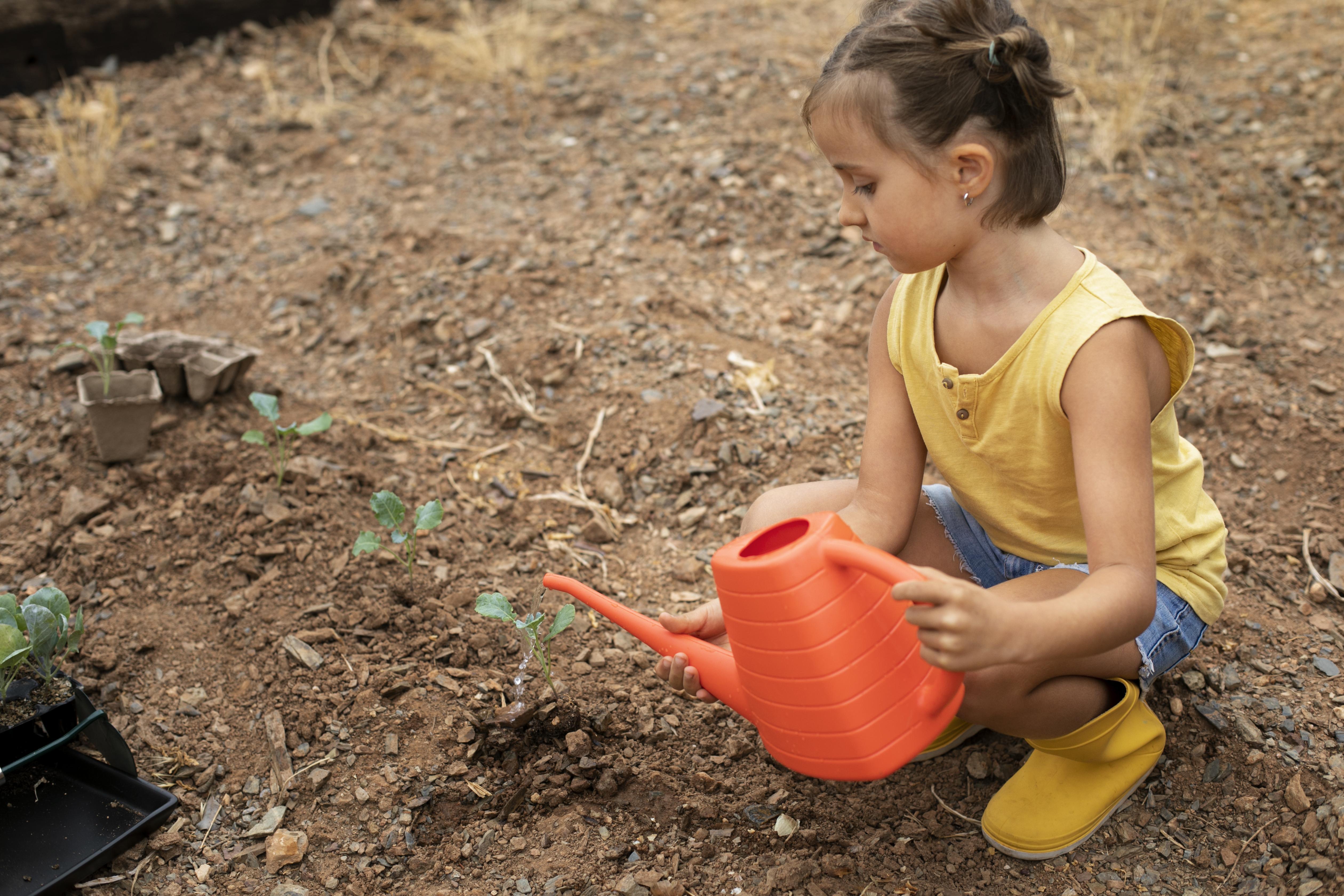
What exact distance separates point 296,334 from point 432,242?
511mm

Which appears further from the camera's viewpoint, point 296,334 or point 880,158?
point 296,334

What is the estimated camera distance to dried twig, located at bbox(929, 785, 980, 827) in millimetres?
1555

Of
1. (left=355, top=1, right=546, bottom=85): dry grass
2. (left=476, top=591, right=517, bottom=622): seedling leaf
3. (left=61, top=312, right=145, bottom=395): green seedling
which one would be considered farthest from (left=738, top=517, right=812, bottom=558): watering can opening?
(left=355, top=1, right=546, bottom=85): dry grass

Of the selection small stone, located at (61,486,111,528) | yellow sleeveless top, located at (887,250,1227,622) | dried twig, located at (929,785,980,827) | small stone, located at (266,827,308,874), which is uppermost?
yellow sleeveless top, located at (887,250,1227,622)

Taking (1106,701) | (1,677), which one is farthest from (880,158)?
Answer: (1,677)

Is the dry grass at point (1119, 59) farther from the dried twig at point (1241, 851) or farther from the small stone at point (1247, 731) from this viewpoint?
the dried twig at point (1241, 851)

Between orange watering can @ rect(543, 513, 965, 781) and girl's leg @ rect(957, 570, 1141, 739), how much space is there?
9cm

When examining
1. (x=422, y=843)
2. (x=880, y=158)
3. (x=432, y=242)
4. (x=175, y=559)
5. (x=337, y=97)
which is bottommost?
(x=422, y=843)

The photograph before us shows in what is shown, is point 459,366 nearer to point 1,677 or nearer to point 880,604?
point 1,677

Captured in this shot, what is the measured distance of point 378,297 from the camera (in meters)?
2.88

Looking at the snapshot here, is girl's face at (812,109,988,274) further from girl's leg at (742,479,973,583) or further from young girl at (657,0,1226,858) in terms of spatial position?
girl's leg at (742,479,973,583)

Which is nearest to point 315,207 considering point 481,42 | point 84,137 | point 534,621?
point 84,137

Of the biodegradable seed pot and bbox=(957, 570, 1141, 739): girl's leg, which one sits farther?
the biodegradable seed pot

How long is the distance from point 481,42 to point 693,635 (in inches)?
128
